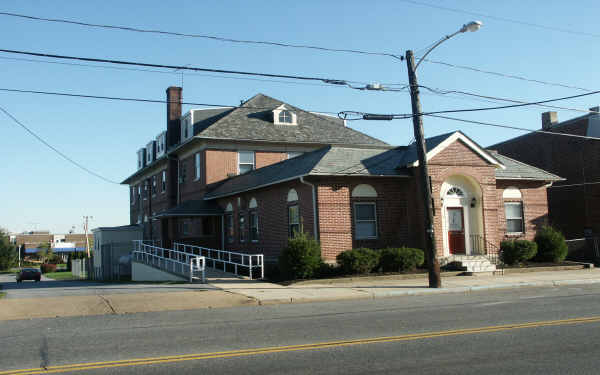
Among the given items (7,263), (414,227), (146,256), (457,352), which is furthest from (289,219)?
(7,263)

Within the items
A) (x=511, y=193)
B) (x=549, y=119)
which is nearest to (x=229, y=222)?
(x=511, y=193)

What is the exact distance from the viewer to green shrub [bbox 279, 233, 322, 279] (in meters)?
19.2

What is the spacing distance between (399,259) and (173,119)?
22589 mm

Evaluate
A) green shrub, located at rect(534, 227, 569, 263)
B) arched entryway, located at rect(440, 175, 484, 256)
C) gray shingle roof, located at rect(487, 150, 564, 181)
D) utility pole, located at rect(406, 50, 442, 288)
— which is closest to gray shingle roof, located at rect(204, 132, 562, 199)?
gray shingle roof, located at rect(487, 150, 564, 181)

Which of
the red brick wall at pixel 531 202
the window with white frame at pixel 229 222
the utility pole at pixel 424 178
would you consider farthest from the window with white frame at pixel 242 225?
the red brick wall at pixel 531 202

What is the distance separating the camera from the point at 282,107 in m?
33.9

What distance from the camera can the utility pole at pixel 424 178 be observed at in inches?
675

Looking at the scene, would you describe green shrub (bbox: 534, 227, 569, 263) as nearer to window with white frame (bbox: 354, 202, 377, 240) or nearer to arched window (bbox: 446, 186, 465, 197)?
arched window (bbox: 446, 186, 465, 197)

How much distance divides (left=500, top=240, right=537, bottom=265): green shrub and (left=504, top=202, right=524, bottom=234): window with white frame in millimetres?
2715

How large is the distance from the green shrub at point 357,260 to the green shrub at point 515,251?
5840 mm

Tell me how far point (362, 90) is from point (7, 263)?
62638mm

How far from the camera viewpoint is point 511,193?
987 inches

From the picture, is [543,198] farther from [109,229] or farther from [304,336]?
[109,229]

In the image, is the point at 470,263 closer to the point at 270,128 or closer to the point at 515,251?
the point at 515,251
